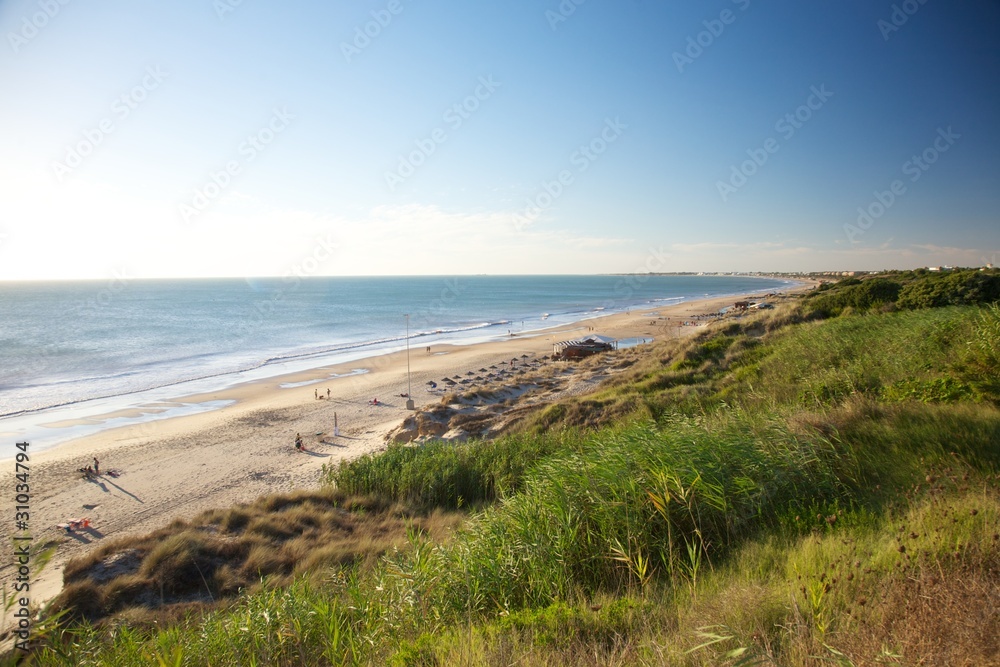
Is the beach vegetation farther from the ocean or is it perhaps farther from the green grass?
the ocean

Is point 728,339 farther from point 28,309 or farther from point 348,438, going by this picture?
point 28,309

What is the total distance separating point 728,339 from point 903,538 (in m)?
22.6

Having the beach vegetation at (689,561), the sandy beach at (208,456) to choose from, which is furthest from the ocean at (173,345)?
the beach vegetation at (689,561)

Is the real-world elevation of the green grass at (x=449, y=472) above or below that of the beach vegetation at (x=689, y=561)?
below

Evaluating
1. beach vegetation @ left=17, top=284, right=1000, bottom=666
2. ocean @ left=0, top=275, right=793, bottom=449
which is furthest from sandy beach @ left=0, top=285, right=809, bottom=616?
beach vegetation @ left=17, top=284, right=1000, bottom=666

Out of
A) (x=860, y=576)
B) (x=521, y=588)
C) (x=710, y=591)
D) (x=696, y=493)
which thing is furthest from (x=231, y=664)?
(x=860, y=576)

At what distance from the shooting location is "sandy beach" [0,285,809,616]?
14352mm

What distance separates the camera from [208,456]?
19.6 metres

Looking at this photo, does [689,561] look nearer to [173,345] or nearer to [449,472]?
[449,472]

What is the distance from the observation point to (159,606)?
25.7ft

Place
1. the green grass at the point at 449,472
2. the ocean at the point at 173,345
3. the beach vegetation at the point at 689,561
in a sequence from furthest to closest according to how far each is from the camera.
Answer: the ocean at the point at 173,345
the green grass at the point at 449,472
the beach vegetation at the point at 689,561

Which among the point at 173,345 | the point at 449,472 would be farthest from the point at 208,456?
the point at 173,345

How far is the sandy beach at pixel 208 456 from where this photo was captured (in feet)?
47.1

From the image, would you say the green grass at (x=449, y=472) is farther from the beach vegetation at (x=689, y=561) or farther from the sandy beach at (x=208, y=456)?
the sandy beach at (x=208, y=456)
